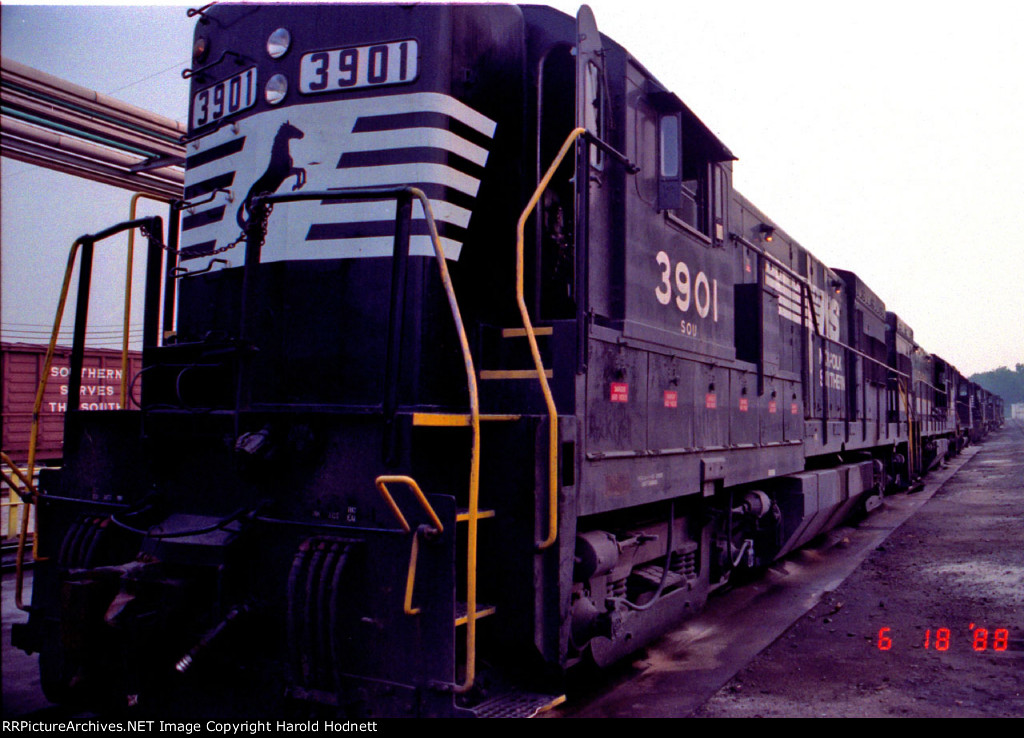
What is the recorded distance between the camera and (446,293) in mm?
3203

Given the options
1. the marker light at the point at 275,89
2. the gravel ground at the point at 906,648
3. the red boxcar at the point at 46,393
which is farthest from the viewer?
the red boxcar at the point at 46,393

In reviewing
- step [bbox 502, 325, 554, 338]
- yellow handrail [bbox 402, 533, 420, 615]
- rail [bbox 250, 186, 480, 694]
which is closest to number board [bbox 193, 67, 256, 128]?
rail [bbox 250, 186, 480, 694]

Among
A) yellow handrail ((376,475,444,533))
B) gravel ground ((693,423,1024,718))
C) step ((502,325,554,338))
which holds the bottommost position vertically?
gravel ground ((693,423,1024,718))

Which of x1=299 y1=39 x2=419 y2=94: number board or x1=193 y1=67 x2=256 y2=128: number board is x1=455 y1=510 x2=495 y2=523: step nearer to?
x1=299 y1=39 x2=419 y2=94: number board

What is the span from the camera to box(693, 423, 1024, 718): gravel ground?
4.21m

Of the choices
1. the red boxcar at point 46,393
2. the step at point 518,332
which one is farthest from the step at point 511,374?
the red boxcar at point 46,393

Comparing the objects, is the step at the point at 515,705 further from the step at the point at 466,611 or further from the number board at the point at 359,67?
the number board at the point at 359,67

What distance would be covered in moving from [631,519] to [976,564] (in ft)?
18.0

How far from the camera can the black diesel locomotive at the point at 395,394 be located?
3041 millimetres

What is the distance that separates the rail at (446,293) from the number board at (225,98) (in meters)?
1.05

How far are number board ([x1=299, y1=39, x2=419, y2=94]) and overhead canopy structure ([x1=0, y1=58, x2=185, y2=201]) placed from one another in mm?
3398

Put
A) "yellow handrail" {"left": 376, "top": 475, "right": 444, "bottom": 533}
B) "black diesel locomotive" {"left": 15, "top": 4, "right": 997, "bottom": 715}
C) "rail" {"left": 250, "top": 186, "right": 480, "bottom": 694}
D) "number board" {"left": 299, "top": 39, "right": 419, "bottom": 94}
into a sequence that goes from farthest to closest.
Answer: "number board" {"left": 299, "top": 39, "right": 419, "bottom": 94}, "black diesel locomotive" {"left": 15, "top": 4, "right": 997, "bottom": 715}, "rail" {"left": 250, "top": 186, "right": 480, "bottom": 694}, "yellow handrail" {"left": 376, "top": 475, "right": 444, "bottom": 533}

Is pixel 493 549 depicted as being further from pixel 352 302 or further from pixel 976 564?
pixel 976 564

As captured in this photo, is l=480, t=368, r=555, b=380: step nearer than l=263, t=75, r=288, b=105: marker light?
Yes
